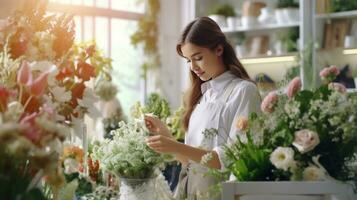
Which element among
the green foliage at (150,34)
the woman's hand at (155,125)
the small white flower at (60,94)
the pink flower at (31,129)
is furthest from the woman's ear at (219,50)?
the green foliage at (150,34)

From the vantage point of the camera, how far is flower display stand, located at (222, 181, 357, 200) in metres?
1.76

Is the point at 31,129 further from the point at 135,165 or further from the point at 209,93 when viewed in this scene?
the point at 209,93

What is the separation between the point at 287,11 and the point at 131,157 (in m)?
3.64

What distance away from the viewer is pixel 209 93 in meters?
2.92

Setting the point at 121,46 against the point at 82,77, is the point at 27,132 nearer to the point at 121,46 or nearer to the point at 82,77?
the point at 82,77

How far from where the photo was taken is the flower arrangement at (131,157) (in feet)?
7.52

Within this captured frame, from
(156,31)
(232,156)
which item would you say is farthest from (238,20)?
(232,156)

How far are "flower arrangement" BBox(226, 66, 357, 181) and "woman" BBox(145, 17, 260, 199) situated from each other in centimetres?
69

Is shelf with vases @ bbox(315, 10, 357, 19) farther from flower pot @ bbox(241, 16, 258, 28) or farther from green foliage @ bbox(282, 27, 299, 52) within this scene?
flower pot @ bbox(241, 16, 258, 28)

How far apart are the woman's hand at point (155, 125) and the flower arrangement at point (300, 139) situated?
63 cm

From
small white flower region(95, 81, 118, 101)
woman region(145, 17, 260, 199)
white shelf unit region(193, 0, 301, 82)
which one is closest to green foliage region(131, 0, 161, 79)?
white shelf unit region(193, 0, 301, 82)

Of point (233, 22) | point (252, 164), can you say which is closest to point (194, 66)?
point (252, 164)

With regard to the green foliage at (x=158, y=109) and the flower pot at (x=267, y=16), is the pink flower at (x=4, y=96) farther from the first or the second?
the flower pot at (x=267, y=16)

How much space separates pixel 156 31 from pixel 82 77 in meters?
4.56
